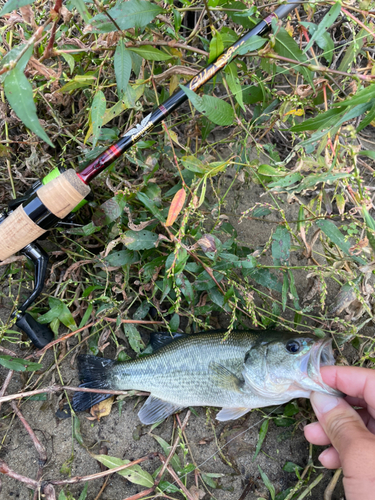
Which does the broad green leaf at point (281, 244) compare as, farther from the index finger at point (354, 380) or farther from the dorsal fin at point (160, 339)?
the dorsal fin at point (160, 339)

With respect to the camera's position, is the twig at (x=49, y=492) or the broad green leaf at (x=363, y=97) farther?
the twig at (x=49, y=492)

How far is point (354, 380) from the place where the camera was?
2.08 metres

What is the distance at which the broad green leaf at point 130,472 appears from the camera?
91.9 inches

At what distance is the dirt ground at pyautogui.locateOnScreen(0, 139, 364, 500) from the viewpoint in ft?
8.18

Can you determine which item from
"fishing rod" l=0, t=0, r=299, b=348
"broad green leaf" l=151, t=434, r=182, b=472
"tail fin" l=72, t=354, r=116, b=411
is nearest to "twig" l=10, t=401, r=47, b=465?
"tail fin" l=72, t=354, r=116, b=411

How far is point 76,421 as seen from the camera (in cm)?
249

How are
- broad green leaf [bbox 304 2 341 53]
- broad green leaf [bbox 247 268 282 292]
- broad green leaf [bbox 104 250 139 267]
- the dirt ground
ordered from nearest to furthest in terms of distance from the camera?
broad green leaf [bbox 304 2 341 53] < broad green leaf [bbox 247 268 282 292] < broad green leaf [bbox 104 250 139 267] < the dirt ground

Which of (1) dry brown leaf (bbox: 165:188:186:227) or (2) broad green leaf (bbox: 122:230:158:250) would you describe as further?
(2) broad green leaf (bbox: 122:230:158:250)

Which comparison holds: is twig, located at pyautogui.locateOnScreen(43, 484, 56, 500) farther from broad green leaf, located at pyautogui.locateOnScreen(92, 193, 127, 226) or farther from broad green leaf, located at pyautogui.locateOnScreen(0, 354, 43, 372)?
broad green leaf, located at pyautogui.locateOnScreen(92, 193, 127, 226)

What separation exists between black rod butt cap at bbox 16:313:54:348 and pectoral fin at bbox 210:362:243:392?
1.19 metres

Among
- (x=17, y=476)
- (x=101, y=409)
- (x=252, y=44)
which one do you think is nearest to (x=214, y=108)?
(x=252, y=44)

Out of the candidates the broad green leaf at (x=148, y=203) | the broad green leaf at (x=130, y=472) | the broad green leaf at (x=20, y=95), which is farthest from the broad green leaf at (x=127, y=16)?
the broad green leaf at (x=130, y=472)

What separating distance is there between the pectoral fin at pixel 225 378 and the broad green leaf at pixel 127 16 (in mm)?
2073

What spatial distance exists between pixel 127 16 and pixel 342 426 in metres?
2.41
